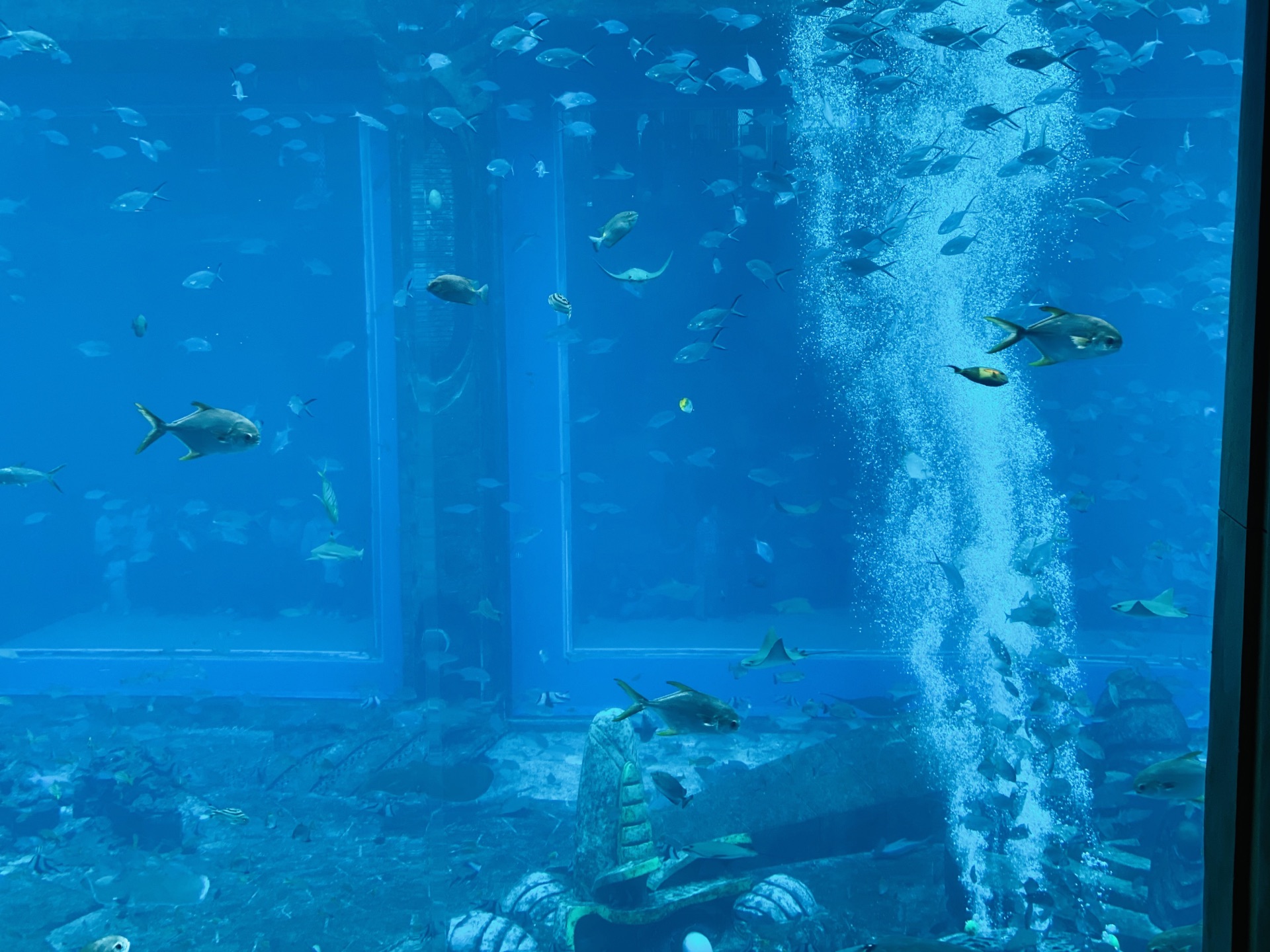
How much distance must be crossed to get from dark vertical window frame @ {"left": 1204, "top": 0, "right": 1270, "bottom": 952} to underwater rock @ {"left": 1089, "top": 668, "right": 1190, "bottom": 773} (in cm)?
Answer: 665

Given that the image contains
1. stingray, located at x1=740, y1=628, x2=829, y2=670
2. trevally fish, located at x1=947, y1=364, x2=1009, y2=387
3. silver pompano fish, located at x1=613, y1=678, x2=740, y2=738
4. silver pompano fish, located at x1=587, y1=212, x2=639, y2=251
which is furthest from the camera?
stingray, located at x1=740, y1=628, x2=829, y2=670

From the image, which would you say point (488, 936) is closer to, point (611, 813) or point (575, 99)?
point (611, 813)

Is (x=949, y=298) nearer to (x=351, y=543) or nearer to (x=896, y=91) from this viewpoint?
(x=896, y=91)

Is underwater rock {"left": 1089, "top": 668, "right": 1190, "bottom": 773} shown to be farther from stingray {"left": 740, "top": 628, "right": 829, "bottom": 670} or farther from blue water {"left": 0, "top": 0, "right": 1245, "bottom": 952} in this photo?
stingray {"left": 740, "top": 628, "right": 829, "bottom": 670}

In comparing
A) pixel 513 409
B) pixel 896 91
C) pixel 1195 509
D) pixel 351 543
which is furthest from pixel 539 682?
pixel 1195 509

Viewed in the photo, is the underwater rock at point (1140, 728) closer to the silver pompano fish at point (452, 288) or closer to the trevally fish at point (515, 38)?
the silver pompano fish at point (452, 288)

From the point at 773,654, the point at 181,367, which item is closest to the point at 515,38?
the point at 773,654

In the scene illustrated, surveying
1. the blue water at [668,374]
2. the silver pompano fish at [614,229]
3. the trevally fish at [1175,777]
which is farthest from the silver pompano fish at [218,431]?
the trevally fish at [1175,777]

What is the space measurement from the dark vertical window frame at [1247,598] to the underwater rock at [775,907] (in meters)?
4.19

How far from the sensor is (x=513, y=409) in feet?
37.3

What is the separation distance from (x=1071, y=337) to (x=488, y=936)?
4.91 m

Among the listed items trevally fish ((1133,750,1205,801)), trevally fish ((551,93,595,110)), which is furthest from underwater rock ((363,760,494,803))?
trevally fish ((551,93,595,110))

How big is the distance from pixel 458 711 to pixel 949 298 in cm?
918

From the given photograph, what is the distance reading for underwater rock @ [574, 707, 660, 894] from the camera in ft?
17.0
